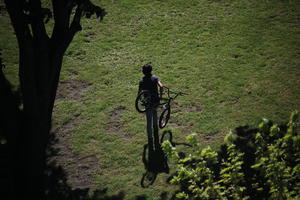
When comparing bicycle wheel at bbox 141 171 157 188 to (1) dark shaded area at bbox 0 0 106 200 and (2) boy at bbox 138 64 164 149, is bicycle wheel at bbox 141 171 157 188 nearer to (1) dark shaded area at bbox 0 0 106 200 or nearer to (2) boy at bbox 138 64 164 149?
(2) boy at bbox 138 64 164 149

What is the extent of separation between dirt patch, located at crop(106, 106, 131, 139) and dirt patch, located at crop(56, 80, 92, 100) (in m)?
1.53

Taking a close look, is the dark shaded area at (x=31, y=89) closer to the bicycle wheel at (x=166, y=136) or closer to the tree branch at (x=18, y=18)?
the tree branch at (x=18, y=18)

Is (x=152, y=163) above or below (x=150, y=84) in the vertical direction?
below

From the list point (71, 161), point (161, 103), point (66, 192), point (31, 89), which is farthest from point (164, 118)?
point (31, 89)

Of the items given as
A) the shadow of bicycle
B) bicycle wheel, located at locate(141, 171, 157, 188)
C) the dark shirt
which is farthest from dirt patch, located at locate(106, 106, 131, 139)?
the dark shirt

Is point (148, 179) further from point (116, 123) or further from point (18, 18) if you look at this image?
point (18, 18)

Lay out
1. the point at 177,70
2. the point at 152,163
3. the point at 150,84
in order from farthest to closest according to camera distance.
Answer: the point at 177,70, the point at 152,163, the point at 150,84

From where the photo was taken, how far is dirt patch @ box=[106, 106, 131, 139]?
9047 millimetres

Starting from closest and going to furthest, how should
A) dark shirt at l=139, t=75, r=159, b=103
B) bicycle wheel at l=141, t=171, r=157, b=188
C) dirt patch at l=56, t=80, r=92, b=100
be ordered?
bicycle wheel at l=141, t=171, r=157, b=188 → dark shirt at l=139, t=75, r=159, b=103 → dirt patch at l=56, t=80, r=92, b=100

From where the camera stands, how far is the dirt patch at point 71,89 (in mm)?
10336

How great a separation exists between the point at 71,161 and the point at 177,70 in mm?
5194

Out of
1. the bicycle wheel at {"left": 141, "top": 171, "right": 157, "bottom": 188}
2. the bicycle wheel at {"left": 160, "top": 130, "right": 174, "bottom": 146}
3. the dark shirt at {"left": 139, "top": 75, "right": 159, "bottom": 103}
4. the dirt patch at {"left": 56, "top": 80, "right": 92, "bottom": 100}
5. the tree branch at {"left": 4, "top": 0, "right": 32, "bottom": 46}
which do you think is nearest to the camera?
the tree branch at {"left": 4, "top": 0, "right": 32, "bottom": 46}

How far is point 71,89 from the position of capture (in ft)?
34.8

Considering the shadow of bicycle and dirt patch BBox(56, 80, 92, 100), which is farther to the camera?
dirt patch BBox(56, 80, 92, 100)
